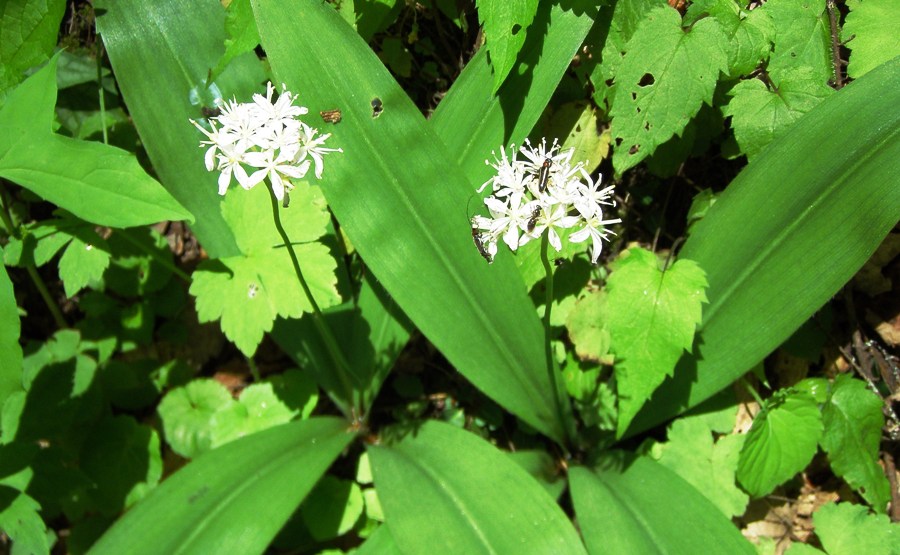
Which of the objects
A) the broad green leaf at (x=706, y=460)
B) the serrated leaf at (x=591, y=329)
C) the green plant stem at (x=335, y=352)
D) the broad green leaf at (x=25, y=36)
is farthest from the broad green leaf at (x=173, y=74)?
the broad green leaf at (x=706, y=460)

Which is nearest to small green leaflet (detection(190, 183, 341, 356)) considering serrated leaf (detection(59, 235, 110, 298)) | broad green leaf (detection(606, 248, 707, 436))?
serrated leaf (detection(59, 235, 110, 298))

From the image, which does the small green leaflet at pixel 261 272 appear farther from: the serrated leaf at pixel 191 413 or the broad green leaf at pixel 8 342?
the serrated leaf at pixel 191 413

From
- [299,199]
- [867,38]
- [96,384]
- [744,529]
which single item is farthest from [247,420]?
[867,38]

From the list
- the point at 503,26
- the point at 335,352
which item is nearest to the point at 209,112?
the point at 335,352

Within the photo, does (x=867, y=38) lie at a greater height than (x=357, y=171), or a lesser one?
greater

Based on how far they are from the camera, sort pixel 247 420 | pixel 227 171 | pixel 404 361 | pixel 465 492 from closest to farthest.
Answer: pixel 227 171, pixel 465 492, pixel 247 420, pixel 404 361

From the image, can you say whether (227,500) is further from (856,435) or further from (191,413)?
(856,435)

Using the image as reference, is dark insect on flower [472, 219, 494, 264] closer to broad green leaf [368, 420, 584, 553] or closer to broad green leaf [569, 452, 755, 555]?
broad green leaf [368, 420, 584, 553]

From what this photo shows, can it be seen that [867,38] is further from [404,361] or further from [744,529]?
[404,361]
